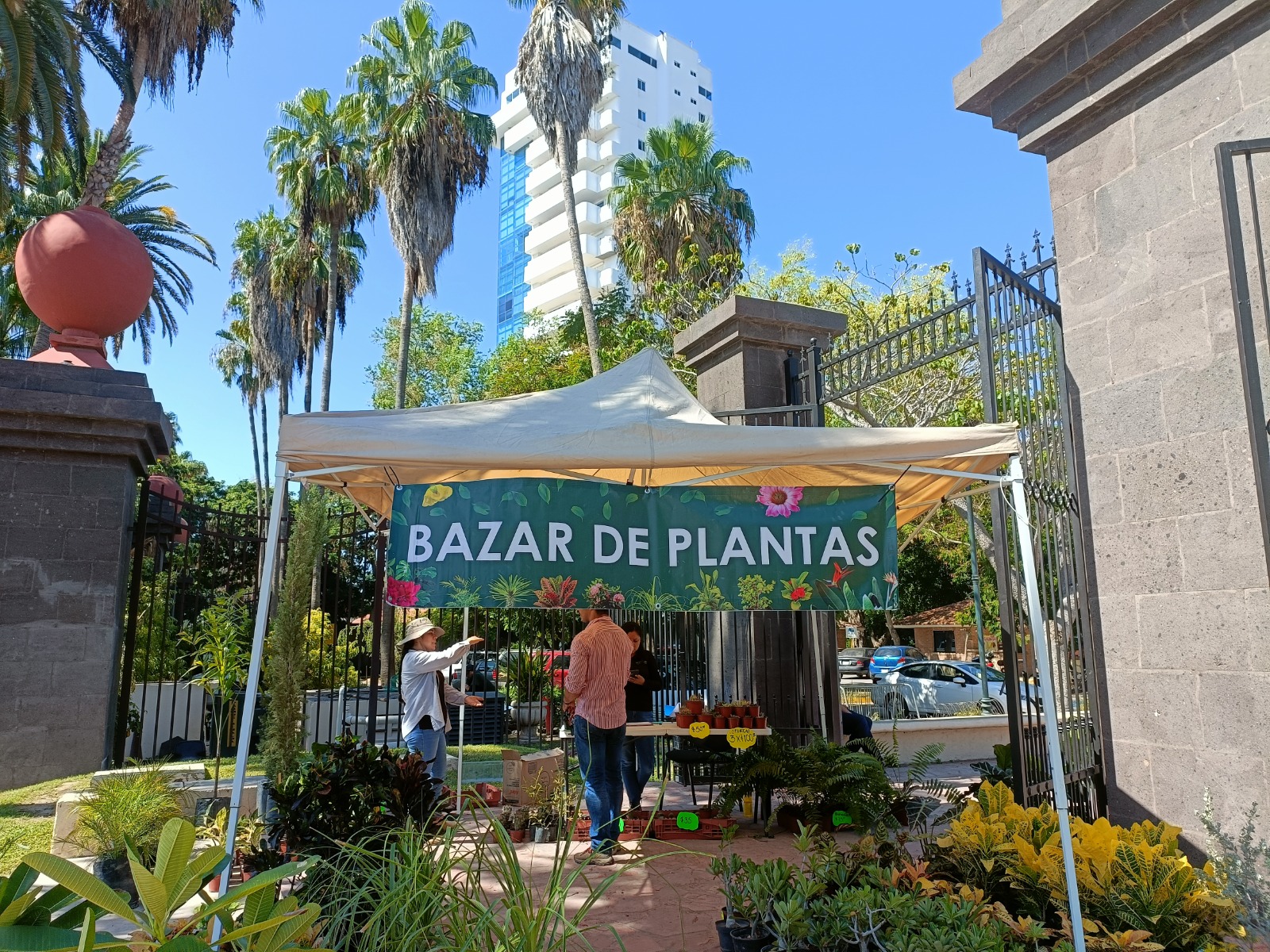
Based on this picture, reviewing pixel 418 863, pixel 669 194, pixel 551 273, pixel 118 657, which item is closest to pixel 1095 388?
pixel 418 863

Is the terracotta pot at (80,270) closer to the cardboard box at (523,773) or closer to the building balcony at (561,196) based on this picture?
the cardboard box at (523,773)

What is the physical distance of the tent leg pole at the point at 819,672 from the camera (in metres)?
8.18

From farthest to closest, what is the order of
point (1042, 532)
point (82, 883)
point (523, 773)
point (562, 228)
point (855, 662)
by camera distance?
point (562, 228) → point (855, 662) → point (523, 773) → point (1042, 532) → point (82, 883)

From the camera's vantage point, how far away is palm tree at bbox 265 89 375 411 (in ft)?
92.4

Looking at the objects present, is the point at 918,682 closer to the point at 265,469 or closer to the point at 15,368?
the point at 15,368

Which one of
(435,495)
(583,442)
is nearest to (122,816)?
(435,495)

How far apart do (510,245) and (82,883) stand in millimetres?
105754

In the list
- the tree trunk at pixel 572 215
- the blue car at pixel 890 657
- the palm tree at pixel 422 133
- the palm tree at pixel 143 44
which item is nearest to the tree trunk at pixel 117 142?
the palm tree at pixel 143 44

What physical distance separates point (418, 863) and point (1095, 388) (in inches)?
166

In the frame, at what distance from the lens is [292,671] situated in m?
6.75

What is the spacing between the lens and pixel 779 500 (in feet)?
16.2

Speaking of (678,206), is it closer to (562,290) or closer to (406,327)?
(406,327)

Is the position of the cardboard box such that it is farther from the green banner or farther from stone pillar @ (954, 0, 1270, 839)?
stone pillar @ (954, 0, 1270, 839)

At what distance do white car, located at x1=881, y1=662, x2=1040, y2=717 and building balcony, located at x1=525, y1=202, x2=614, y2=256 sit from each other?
5693 centimetres
